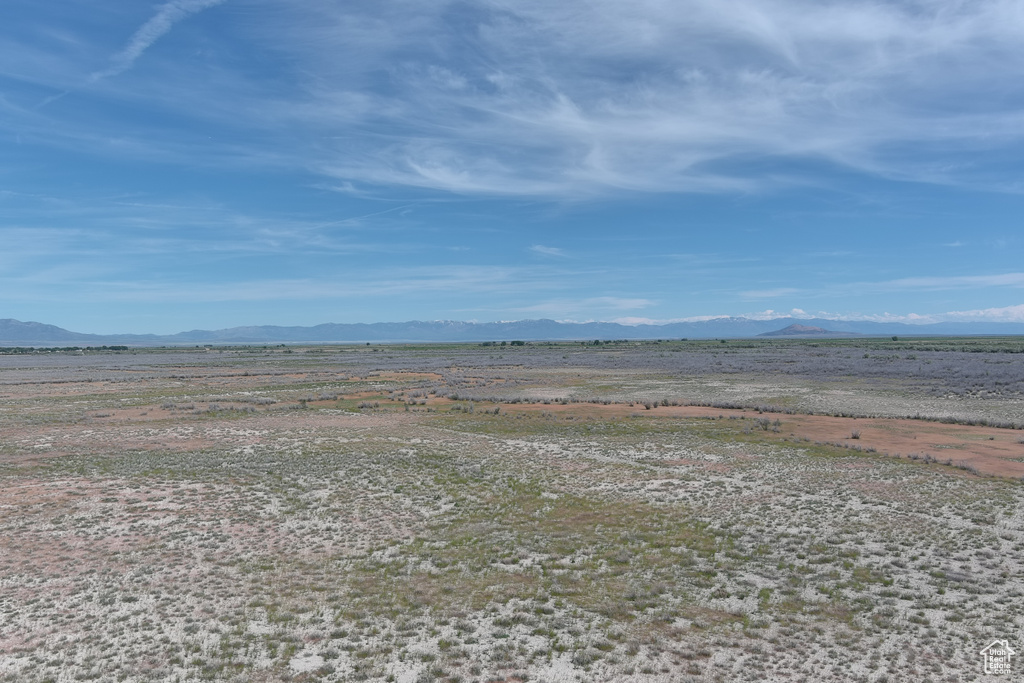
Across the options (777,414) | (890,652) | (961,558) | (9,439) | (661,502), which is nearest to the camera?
(890,652)

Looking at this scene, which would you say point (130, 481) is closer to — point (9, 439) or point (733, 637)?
point (9, 439)

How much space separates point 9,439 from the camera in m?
29.5

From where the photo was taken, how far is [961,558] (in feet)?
43.8

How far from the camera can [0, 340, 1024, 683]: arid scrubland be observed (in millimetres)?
9727

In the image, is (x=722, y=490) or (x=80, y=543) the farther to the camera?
(x=722, y=490)

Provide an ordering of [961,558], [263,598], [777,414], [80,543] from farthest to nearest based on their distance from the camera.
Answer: [777,414] → [80,543] → [961,558] → [263,598]

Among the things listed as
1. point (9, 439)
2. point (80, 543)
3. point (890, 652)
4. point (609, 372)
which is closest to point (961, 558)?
point (890, 652)

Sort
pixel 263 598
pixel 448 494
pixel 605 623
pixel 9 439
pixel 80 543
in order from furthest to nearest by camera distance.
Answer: pixel 9 439, pixel 448 494, pixel 80 543, pixel 263 598, pixel 605 623

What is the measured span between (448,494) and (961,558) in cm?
1383

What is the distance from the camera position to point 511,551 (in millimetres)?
14414

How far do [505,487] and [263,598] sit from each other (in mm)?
10052

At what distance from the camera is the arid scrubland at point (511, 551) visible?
9727mm

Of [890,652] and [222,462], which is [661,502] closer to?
[890,652]

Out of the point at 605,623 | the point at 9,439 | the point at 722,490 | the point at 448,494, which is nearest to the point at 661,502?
the point at 722,490
